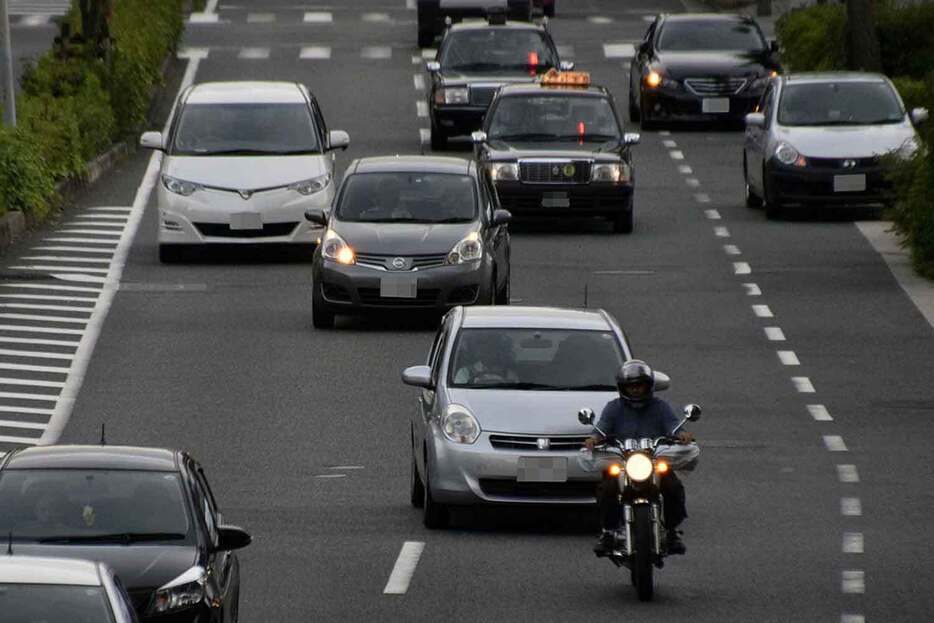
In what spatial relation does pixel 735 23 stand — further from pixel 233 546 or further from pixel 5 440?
pixel 233 546

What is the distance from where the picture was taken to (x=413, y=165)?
27.8 meters

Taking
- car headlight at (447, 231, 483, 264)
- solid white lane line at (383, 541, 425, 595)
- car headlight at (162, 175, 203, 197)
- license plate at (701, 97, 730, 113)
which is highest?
solid white lane line at (383, 541, 425, 595)

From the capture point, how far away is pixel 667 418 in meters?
15.3

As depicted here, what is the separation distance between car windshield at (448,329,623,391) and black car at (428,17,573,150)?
72.3 feet

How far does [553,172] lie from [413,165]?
500 cm

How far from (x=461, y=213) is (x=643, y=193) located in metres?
10.0

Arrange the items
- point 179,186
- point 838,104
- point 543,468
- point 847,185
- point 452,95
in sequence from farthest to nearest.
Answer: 1. point 452,95
2. point 838,104
3. point 847,185
4. point 179,186
5. point 543,468

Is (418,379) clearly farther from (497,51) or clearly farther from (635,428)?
(497,51)

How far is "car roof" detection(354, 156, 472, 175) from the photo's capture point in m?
27.6

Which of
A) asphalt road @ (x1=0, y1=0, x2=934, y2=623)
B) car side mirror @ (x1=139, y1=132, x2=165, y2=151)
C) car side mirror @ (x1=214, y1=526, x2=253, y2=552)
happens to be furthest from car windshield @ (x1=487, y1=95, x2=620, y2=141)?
car side mirror @ (x1=214, y1=526, x2=253, y2=552)

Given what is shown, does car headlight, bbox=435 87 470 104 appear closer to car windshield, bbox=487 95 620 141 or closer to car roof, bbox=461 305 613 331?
car windshield, bbox=487 95 620 141

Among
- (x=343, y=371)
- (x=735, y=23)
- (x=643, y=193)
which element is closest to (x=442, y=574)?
(x=343, y=371)

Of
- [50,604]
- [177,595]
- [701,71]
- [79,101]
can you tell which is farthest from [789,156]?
[50,604]

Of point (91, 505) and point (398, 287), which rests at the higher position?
point (91, 505)
